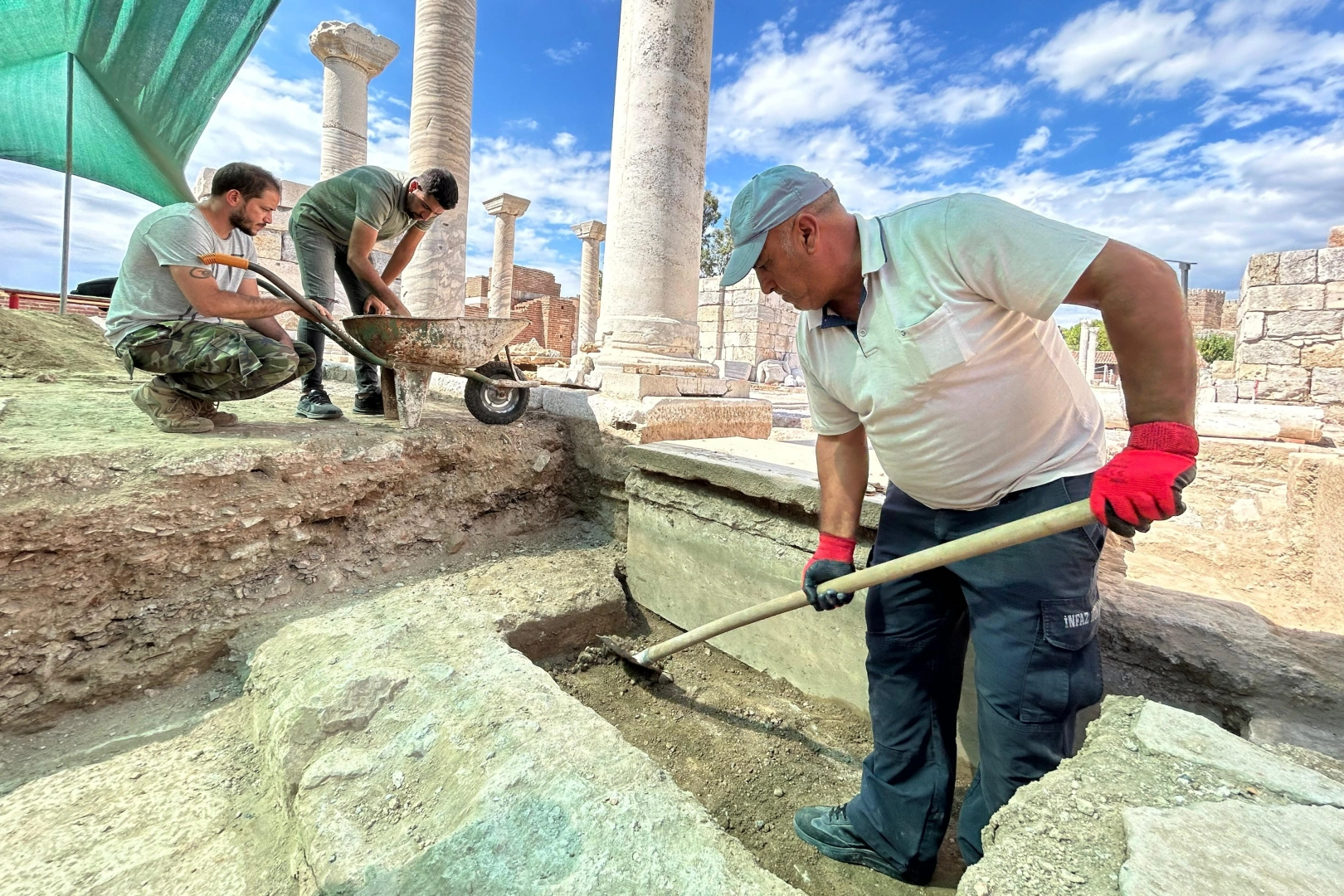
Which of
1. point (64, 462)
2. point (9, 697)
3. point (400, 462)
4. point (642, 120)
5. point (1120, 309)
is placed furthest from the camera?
point (642, 120)

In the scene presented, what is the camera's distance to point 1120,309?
3.97 ft

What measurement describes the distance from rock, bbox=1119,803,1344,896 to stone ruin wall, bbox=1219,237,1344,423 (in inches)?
414

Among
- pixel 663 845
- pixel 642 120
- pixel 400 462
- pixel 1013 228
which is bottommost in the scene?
pixel 663 845

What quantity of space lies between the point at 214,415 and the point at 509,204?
12.4 m

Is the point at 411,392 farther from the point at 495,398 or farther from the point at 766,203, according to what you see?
the point at 766,203

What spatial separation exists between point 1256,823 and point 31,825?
287 centimetres

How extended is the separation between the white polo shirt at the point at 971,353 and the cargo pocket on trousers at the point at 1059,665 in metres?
0.30

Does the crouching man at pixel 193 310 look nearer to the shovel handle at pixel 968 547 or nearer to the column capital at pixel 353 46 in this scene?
the shovel handle at pixel 968 547

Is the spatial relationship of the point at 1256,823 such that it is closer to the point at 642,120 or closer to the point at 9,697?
the point at 9,697

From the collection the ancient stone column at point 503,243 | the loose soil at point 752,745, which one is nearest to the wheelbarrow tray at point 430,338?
the loose soil at point 752,745

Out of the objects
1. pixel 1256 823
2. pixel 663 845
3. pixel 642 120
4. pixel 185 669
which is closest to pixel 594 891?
pixel 663 845

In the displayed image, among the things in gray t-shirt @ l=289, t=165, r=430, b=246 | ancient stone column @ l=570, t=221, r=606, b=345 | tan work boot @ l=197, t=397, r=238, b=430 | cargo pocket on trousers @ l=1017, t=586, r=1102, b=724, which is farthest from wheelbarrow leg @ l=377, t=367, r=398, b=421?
ancient stone column @ l=570, t=221, r=606, b=345

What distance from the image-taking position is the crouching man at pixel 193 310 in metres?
2.73

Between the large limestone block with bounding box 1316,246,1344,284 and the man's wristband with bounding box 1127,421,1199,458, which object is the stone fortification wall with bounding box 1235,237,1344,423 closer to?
the large limestone block with bounding box 1316,246,1344,284
